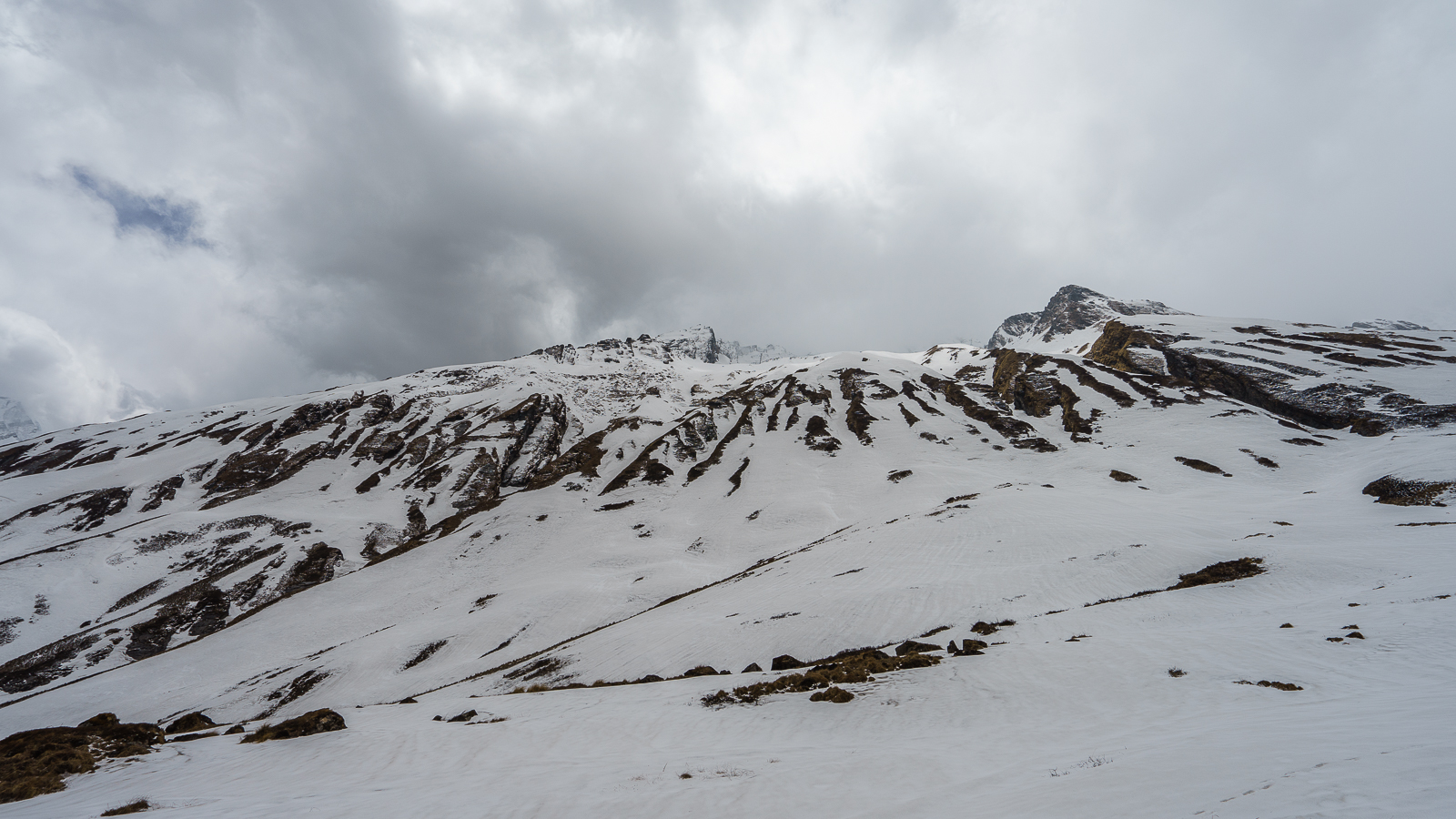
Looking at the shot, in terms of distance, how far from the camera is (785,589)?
3064 centimetres

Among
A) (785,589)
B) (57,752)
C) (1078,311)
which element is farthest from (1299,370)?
(57,752)

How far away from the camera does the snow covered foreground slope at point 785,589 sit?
888 cm

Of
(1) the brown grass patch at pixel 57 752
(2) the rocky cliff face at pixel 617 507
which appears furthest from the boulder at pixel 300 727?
(2) the rocky cliff face at pixel 617 507

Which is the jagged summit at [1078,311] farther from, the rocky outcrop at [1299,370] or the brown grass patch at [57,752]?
the brown grass patch at [57,752]

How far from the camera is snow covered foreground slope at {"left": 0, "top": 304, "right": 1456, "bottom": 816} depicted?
29.1ft

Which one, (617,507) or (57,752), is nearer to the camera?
Result: (57,752)

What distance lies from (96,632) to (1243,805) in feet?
241

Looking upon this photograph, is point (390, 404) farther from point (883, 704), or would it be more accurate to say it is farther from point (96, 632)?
point (883, 704)

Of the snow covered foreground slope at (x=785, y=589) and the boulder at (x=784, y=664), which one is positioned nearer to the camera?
the snow covered foreground slope at (x=785, y=589)

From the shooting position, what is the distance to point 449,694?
23609mm

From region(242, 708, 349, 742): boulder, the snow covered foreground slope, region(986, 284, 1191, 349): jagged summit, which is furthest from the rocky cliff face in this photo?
region(986, 284, 1191, 349): jagged summit

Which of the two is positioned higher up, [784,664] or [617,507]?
[617,507]

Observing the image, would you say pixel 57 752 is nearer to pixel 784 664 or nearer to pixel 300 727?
pixel 300 727

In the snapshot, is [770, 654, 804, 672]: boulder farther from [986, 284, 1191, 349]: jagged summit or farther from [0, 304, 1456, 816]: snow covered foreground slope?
[986, 284, 1191, 349]: jagged summit
